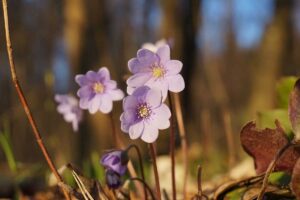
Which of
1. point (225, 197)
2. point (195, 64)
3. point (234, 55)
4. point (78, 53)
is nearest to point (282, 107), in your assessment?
point (225, 197)

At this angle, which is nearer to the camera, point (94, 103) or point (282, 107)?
point (94, 103)

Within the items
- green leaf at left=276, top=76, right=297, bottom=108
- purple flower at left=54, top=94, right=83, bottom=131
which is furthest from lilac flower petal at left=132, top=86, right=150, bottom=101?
green leaf at left=276, top=76, right=297, bottom=108

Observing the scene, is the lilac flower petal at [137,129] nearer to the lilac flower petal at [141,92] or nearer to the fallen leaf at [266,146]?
the lilac flower petal at [141,92]

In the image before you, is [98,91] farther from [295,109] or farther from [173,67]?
[295,109]

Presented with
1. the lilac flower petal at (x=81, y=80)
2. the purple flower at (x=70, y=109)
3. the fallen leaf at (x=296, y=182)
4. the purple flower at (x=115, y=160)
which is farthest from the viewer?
the purple flower at (x=70, y=109)

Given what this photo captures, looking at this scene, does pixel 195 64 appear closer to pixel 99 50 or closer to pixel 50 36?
pixel 99 50

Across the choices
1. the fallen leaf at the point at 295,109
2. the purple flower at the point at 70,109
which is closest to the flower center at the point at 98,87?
the purple flower at the point at 70,109
